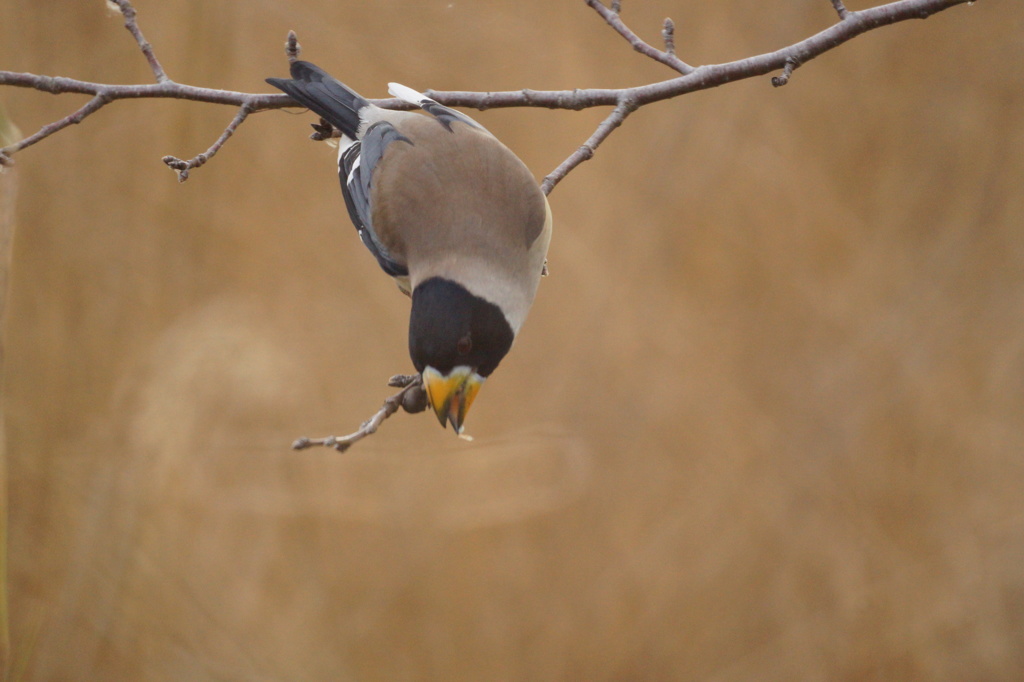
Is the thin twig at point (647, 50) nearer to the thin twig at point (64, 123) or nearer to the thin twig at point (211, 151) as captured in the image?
the thin twig at point (211, 151)

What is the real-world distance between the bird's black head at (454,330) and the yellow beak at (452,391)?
0.04ft

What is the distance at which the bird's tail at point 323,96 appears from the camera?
1859 mm

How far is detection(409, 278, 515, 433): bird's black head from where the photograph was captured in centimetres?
152

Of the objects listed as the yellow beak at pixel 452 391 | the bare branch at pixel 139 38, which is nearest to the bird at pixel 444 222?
the yellow beak at pixel 452 391

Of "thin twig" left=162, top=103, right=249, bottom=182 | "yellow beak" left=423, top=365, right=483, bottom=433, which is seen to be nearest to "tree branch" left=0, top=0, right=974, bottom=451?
"thin twig" left=162, top=103, right=249, bottom=182

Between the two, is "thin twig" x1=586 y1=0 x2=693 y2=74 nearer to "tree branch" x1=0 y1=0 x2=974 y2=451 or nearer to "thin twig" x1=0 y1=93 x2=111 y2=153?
"tree branch" x1=0 y1=0 x2=974 y2=451

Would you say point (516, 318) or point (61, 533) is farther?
point (61, 533)

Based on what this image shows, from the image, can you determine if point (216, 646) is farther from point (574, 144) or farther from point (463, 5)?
point (463, 5)

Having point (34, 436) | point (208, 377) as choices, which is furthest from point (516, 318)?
point (34, 436)

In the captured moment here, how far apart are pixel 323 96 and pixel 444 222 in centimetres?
46

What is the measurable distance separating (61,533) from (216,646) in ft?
2.36

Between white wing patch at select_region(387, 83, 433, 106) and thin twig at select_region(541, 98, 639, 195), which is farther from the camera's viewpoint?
white wing patch at select_region(387, 83, 433, 106)

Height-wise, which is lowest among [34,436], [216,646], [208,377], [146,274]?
[216,646]

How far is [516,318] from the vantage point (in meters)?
1.72
